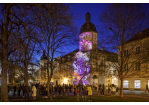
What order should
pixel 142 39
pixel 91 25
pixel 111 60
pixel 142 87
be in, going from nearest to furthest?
pixel 142 39 < pixel 111 60 < pixel 142 87 < pixel 91 25

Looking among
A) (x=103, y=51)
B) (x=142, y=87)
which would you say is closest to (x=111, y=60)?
(x=103, y=51)

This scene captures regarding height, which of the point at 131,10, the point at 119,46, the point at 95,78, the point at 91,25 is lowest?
the point at 95,78

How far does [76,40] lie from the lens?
18.1 meters

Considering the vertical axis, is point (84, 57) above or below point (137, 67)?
above

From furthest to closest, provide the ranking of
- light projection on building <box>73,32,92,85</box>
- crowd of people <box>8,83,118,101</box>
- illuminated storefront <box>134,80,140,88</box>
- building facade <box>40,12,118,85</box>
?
1. illuminated storefront <box>134,80,140,88</box>
2. light projection on building <box>73,32,92,85</box>
3. building facade <box>40,12,118,85</box>
4. crowd of people <box>8,83,118,101</box>

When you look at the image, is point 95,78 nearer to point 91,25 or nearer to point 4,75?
point 91,25

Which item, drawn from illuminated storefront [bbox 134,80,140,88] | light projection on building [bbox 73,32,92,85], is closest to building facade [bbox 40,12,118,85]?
light projection on building [bbox 73,32,92,85]

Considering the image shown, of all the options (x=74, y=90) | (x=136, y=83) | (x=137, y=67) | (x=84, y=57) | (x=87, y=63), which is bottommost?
(x=136, y=83)

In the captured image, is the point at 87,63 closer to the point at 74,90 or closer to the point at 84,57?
the point at 84,57

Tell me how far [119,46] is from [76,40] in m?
5.09

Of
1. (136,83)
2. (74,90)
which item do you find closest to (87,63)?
(136,83)

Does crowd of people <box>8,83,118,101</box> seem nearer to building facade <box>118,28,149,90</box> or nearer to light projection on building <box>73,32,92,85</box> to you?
building facade <box>118,28,149,90</box>

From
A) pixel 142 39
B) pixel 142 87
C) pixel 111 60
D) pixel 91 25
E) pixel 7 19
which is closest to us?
pixel 7 19

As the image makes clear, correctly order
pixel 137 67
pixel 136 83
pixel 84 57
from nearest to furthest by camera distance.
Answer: pixel 137 67, pixel 136 83, pixel 84 57
